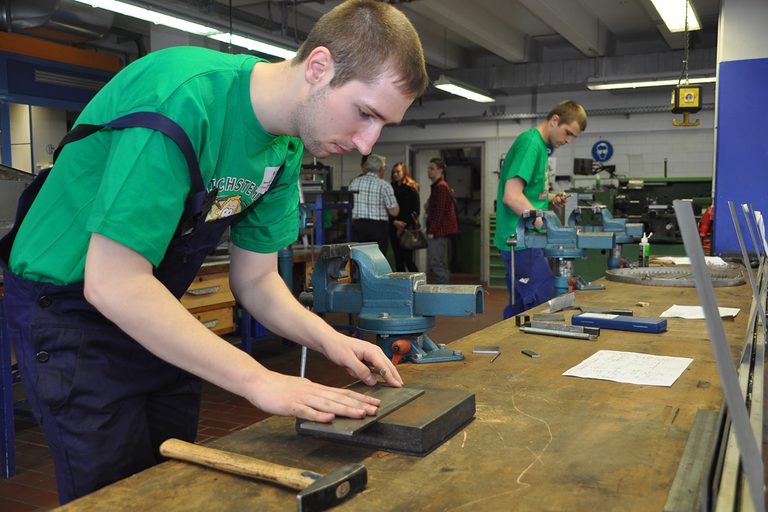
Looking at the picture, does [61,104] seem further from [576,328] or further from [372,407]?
[372,407]

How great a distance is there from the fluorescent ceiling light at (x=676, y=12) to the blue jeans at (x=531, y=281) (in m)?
2.71

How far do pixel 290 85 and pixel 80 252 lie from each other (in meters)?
0.43

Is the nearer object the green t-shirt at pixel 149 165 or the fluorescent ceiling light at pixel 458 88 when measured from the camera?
the green t-shirt at pixel 149 165

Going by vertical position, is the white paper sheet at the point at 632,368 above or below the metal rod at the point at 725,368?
below

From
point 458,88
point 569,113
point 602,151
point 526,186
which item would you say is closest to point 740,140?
point 569,113

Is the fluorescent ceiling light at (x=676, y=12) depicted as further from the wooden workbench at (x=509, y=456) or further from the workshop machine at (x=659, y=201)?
the wooden workbench at (x=509, y=456)

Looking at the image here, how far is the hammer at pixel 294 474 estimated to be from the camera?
2.64ft

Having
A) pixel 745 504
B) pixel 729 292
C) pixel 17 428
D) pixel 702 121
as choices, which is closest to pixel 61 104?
pixel 17 428

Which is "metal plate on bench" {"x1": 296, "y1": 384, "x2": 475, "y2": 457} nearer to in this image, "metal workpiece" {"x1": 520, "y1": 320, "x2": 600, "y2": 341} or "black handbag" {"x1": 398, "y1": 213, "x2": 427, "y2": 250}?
"metal workpiece" {"x1": 520, "y1": 320, "x2": 600, "y2": 341}

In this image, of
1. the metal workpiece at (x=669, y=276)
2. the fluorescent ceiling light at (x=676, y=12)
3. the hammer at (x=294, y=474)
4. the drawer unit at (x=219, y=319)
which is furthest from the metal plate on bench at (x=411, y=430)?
the fluorescent ceiling light at (x=676, y=12)

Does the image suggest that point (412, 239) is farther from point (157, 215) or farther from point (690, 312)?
point (157, 215)

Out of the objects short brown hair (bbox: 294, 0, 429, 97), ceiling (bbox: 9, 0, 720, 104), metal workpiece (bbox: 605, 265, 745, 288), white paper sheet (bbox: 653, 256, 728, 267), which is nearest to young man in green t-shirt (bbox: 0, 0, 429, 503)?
short brown hair (bbox: 294, 0, 429, 97)

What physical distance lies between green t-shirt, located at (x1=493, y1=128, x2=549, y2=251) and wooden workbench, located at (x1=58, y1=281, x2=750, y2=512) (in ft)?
7.24

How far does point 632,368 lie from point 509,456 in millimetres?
657
